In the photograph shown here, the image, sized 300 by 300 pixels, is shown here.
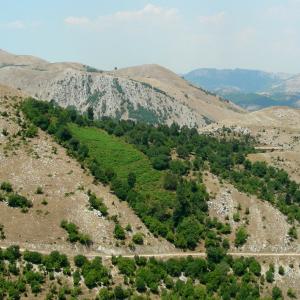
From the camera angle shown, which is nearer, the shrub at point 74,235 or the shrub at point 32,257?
the shrub at point 32,257

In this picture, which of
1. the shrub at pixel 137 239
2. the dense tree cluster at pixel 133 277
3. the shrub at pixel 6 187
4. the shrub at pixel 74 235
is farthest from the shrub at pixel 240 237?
the shrub at pixel 6 187

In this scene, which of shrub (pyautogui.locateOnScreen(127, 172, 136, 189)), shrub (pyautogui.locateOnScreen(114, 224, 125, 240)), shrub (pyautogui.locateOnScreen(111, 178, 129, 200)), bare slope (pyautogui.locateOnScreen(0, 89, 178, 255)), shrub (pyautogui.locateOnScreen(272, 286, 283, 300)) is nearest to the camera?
bare slope (pyautogui.locateOnScreen(0, 89, 178, 255))

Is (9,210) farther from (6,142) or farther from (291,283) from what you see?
(291,283)

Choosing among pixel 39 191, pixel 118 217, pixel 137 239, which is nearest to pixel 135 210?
pixel 118 217

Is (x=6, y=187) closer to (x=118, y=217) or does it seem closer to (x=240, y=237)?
(x=118, y=217)

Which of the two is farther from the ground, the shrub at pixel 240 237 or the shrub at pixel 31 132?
the shrub at pixel 31 132

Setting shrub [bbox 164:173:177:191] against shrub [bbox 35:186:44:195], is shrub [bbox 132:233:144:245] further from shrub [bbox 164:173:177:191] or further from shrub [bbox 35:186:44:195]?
shrub [bbox 164:173:177:191]

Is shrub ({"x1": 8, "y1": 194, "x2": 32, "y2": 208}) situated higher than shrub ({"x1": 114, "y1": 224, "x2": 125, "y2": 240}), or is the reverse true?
shrub ({"x1": 8, "y1": 194, "x2": 32, "y2": 208})

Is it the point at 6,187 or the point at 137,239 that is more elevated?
the point at 6,187

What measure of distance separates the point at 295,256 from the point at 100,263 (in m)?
43.7

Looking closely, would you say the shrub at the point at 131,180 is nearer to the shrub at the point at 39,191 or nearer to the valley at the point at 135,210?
the valley at the point at 135,210

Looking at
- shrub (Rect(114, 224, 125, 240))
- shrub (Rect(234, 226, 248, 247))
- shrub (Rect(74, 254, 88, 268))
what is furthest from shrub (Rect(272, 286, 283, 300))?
shrub (Rect(74, 254, 88, 268))

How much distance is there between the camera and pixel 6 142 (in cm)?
12456

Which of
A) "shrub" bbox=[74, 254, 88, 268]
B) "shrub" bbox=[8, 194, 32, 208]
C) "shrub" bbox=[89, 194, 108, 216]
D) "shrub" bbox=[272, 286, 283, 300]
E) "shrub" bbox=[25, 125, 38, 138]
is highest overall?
"shrub" bbox=[25, 125, 38, 138]
